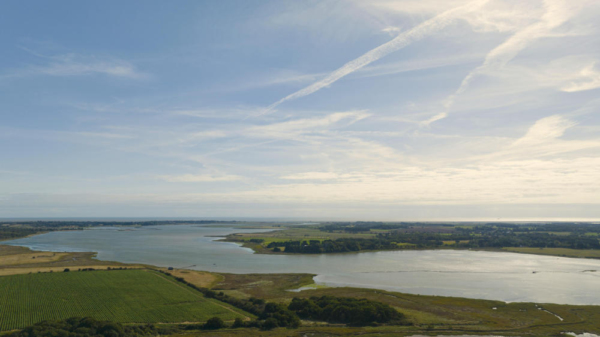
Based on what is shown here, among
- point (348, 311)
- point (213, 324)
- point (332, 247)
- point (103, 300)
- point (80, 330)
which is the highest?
point (80, 330)

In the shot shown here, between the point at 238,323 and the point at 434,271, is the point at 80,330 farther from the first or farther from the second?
the point at 434,271

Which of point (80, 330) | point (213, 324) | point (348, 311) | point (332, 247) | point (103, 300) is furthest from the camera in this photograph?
point (332, 247)

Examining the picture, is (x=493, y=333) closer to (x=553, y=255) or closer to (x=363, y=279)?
(x=363, y=279)

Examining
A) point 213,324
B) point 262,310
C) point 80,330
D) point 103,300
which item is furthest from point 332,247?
point 80,330

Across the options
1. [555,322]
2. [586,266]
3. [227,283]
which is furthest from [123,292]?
[586,266]

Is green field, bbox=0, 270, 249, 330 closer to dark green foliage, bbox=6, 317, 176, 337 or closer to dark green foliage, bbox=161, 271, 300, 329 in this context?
dark green foliage, bbox=161, 271, 300, 329

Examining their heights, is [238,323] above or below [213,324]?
below

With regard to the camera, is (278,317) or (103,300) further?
(103,300)
